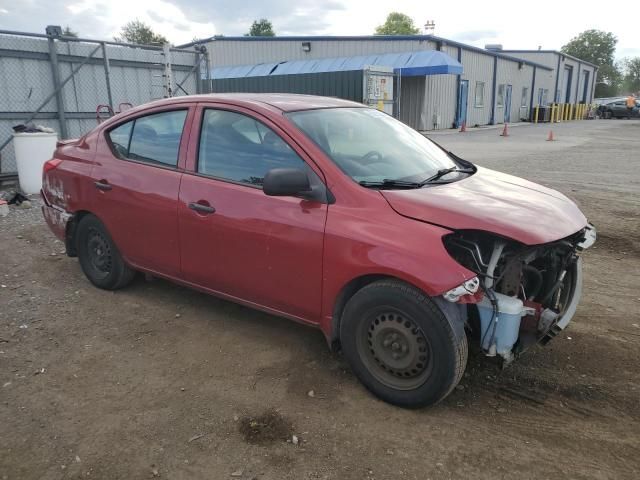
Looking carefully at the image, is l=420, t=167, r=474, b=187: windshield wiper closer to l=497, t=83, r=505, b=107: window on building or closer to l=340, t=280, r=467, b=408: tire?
l=340, t=280, r=467, b=408: tire

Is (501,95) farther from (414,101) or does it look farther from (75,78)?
(75,78)

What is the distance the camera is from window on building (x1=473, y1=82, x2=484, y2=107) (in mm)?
32625

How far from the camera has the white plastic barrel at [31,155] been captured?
8719 mm

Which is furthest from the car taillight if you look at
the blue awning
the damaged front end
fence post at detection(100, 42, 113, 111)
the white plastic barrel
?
the blue awning

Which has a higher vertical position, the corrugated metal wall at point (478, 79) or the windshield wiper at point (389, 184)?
the corrugated metal wall at point (478, 79)

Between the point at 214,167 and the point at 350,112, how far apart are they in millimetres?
1100

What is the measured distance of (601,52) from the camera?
101 metres

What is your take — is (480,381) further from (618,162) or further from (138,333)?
(618,162)

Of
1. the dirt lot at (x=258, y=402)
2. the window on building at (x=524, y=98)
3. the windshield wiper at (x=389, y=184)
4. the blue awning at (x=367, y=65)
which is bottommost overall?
the dirt lot at (x=258, y=402)

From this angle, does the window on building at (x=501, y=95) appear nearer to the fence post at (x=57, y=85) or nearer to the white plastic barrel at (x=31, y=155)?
the fence post at (x=57, y=85)

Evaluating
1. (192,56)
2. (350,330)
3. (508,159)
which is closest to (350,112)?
(350,330)

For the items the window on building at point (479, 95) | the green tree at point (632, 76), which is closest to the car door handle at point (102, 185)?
the window on building at point (479, 95)

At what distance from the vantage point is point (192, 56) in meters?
12.6

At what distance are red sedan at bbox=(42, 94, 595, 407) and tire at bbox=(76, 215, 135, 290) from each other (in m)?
0.18
